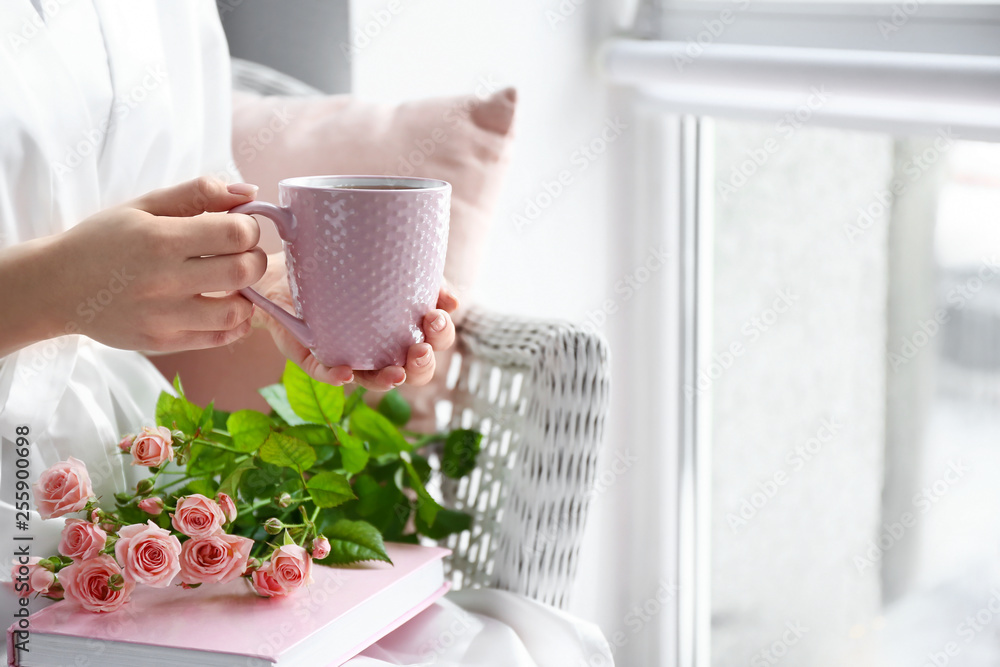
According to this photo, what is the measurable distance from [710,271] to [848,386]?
0.28 m

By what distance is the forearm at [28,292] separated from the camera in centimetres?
58

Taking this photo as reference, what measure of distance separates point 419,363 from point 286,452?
0.16 metres

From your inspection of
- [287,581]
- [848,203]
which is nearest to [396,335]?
[287,581]

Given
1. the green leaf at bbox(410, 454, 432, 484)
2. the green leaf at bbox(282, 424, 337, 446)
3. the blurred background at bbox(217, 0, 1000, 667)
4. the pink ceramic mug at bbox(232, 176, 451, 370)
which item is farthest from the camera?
the blurred background at bbox(217, 0, 1000, 667)

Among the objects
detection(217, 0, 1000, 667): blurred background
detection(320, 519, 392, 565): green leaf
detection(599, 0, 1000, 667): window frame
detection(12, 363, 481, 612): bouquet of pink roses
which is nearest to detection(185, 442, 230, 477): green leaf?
detection(12, 363, 481, 612): bouquet of pink roses

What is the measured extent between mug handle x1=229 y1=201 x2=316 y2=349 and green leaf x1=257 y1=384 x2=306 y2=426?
21 cm

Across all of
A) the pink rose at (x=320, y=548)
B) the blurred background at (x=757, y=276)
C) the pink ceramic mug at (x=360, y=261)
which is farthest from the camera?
the blurred background at (x=757, y=276)

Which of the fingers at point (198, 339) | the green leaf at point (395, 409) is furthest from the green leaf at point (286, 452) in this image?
the green leaf at point (395, 409)

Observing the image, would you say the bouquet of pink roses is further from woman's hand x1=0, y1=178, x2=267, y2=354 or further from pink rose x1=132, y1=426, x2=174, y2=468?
woman's hand x1=0, y1=178, x2=267, y2=354

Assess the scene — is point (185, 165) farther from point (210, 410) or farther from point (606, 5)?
point (606, 5)

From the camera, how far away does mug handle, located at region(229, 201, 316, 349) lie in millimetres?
546

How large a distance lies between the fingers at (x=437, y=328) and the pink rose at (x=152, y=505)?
233 millimetres

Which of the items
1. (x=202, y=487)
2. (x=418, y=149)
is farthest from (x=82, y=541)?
(x=418, y=149)

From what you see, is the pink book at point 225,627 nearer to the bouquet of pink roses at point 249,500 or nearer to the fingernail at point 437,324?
the bouquet of pink roses at point 249,500
